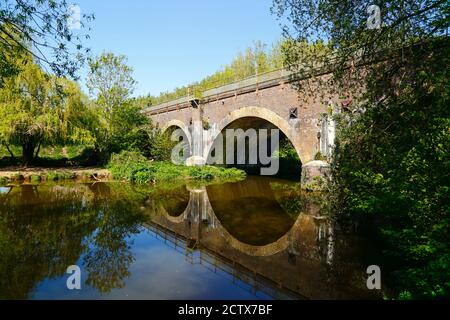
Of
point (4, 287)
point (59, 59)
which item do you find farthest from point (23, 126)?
point (4, 287)

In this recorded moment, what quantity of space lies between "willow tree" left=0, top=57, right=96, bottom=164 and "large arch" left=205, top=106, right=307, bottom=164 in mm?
8169

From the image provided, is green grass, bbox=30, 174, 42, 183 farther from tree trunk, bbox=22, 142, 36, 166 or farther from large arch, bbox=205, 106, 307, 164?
large arch, bbox=205, 106, 307, 164

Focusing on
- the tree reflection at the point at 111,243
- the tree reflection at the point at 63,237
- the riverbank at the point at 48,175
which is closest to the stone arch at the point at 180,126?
the riverbank at the point at 48,175

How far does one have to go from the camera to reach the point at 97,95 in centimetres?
2441

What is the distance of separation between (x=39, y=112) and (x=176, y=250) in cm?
1656

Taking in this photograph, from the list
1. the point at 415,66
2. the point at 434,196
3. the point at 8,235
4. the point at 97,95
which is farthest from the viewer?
the point at 97,95

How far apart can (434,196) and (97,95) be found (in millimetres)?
23688

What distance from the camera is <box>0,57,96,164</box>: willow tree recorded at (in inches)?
746

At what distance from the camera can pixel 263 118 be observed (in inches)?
709

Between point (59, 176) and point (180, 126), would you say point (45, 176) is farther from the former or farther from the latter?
point (180, 126)

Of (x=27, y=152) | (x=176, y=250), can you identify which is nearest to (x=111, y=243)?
(x=176, y=250)

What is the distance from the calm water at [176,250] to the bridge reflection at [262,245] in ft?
0.07

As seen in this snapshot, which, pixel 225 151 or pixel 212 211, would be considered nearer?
pixel 212 211

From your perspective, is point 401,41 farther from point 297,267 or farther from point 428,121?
point 297,267
